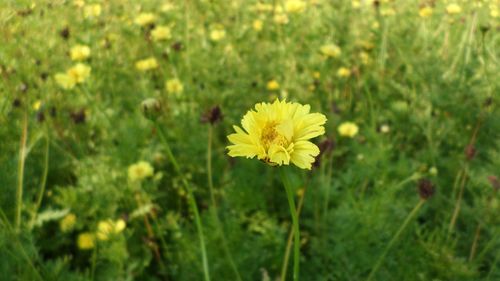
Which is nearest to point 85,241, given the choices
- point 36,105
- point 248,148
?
point 36,105

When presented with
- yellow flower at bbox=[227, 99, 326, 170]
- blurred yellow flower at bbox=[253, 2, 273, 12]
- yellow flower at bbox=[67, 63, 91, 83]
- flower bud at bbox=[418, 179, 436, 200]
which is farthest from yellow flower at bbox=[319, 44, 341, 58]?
yellow flower at bbox=[227, 99, 326, 170]

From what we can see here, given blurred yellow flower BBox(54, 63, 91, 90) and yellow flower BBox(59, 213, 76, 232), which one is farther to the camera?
blurred yellow flower BBox(54, 63, 91, 90)

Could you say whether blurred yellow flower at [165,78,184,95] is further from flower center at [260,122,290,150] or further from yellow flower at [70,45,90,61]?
flower center at [260,122,290,150]

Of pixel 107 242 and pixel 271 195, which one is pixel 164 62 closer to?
pixel 271 195

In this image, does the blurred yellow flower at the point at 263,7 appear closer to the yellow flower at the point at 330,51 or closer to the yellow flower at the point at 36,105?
the yellow flower at the point at 330,51

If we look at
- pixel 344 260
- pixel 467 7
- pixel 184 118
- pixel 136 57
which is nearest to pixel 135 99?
pixel 184 118
